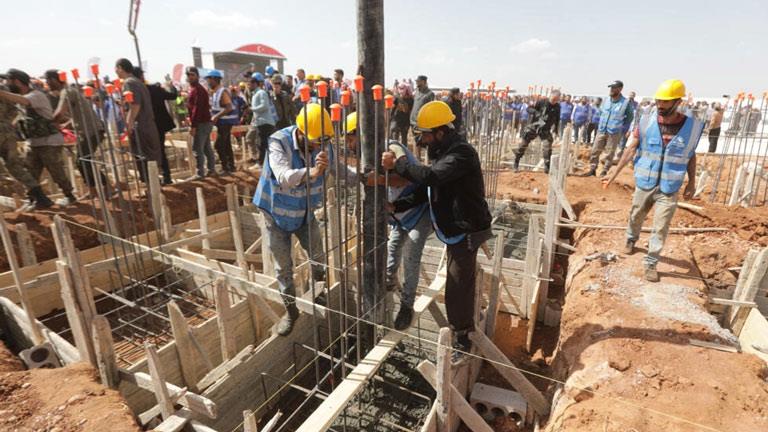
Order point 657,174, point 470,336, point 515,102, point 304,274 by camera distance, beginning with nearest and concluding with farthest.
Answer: point 470,336 → point 657,174 → point 304,274 → point 515,102

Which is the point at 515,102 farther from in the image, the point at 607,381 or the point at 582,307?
the point at 607,381

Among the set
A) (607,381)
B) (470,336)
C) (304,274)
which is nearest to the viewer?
(607,381)

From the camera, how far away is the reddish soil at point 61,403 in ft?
9.64

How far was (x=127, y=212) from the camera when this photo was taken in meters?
6.91

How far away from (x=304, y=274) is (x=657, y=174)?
424cm

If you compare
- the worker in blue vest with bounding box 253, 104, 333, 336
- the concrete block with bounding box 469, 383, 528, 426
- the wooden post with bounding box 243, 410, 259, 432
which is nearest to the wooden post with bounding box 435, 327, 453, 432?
the worker in blue vest with bounding box 253, 104, 333, 336

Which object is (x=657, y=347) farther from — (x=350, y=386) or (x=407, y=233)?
(x=350, y=386)

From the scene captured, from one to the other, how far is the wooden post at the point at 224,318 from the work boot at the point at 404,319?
1.63 meters

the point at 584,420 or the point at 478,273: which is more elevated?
the point at 478,273

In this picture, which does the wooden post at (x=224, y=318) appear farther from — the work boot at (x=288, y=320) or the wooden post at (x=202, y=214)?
the wooden post at (x=202, y=214)

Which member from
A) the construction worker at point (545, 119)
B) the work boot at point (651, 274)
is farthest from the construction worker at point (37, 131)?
the construction worker at point (545, 119)

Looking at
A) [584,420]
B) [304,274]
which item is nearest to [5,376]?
[304,274]

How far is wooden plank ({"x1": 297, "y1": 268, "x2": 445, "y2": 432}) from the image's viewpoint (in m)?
2.58

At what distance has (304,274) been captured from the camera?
5.29 metres
